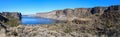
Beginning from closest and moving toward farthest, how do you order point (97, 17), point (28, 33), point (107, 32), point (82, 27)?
point (28, 33)
point (107, 32)
point (82, 27)
point (97, 17)

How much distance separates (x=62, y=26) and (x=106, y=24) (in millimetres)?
5326

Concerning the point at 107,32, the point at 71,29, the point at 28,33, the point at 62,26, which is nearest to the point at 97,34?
the point at 107,32

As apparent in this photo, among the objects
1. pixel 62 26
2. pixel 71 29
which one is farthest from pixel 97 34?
pixel 62 26

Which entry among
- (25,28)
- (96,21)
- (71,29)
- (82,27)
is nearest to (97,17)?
(96,21)

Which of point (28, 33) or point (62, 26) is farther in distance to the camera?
point (62, 26)

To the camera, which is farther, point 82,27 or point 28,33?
point 82,27

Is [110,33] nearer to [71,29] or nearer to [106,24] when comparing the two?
[106,24]

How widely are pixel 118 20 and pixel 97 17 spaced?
3.47 meters

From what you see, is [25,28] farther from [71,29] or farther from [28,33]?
[71,29]

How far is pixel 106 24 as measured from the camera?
26969 millimetres

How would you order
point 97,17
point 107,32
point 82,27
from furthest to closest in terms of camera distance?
point 97,17 → point 82,27 → point 107,32

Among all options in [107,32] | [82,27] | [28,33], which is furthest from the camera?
[82,27]

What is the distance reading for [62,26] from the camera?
91.2 ft

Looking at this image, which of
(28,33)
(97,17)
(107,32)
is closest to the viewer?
(28,33)
